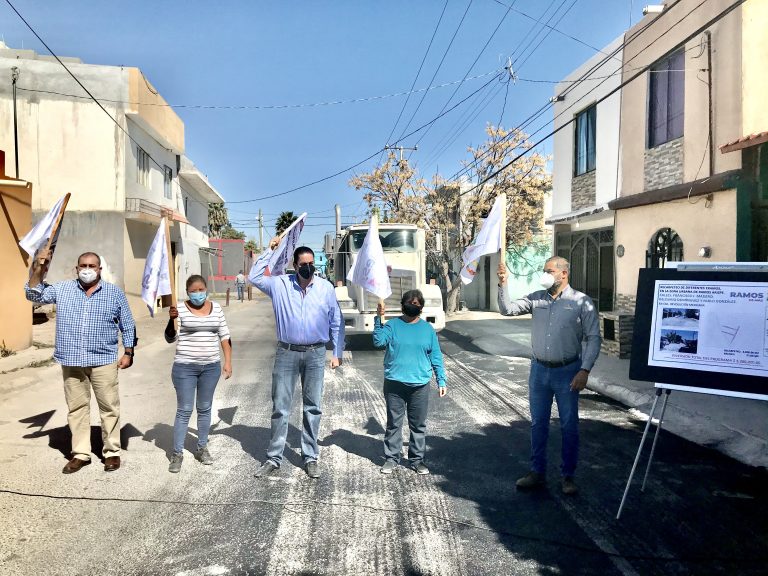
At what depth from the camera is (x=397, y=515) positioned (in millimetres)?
4207

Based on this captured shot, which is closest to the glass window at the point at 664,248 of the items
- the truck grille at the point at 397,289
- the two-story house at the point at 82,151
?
the truck grille at the point at 397,289

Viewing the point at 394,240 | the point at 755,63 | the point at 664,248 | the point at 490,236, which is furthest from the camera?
the point at 394,240

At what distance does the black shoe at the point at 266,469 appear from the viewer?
16.3ft

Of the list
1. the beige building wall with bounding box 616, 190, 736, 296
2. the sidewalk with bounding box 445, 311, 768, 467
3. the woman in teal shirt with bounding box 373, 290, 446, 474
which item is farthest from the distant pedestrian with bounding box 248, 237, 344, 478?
the beige building wall with bounding box 616, 190, 736, 296

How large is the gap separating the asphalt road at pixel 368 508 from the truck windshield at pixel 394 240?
7844 millimetres

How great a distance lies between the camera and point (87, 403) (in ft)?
17.4

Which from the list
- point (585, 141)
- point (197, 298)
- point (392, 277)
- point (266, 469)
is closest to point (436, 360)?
point (266, 469)

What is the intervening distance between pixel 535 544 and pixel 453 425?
3.03 metres

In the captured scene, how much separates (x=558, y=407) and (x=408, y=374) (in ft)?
4.24

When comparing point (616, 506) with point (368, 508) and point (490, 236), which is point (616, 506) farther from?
point (490, 236)

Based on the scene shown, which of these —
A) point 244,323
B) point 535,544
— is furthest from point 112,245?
point 535,544

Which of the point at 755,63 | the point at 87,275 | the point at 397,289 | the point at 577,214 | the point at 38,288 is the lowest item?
the point at 397,289

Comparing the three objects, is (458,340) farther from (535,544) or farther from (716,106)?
(535,544)

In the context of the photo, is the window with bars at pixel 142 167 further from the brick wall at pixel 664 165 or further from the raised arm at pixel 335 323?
the raised arm at pixel 335 323
